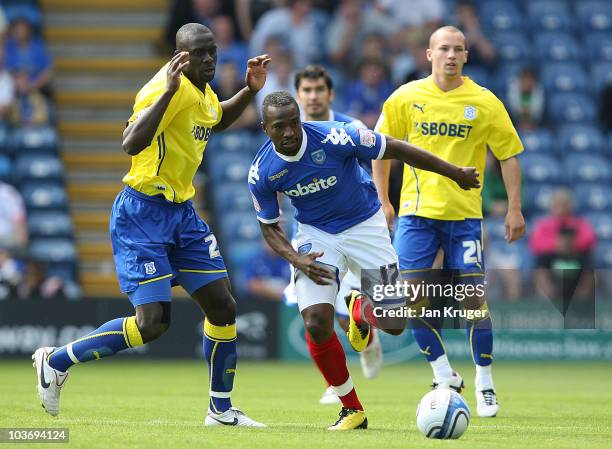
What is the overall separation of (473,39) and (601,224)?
361 cm

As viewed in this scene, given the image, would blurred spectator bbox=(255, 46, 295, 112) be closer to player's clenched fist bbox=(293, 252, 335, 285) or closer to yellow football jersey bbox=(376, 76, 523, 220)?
yellow football jersey bbox=(376, 76, 523, 220)

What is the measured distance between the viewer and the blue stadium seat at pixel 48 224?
17422mm

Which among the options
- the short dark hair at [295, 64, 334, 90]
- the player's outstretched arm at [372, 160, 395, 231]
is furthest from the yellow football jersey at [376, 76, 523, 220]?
the short dark hair at [295, 64, 334, 90]

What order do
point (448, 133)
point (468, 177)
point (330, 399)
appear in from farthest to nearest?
point (330, 399)
point (448, 133)
point (468, 177)

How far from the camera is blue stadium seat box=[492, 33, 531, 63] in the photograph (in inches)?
792

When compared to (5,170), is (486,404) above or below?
below

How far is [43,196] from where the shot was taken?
17.6 metres

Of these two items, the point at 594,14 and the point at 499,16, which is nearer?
the point at 499,16

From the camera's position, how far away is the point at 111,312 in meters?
15.9

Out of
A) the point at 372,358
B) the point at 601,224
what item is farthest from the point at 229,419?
the point at 601,224

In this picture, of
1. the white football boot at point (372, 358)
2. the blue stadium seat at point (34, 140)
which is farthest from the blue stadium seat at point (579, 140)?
the white football boot at point (372, 358)

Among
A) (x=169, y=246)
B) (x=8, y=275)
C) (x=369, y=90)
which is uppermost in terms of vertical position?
(x=369, y=90)

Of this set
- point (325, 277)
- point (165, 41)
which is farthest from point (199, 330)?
point (325, 277)

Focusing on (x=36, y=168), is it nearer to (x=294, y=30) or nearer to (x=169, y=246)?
(x=294, y=30)
